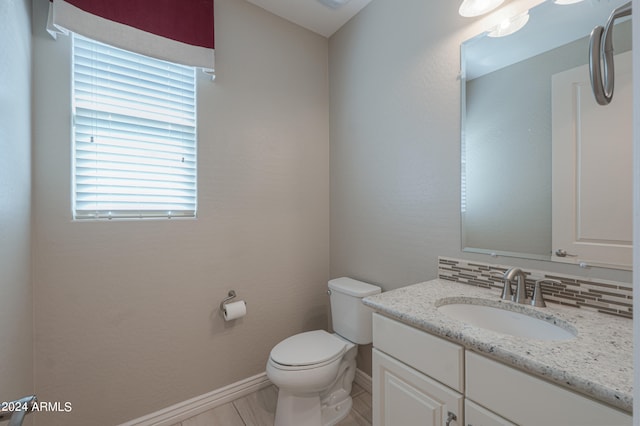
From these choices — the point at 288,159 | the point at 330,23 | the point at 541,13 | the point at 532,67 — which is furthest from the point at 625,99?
the point at 330,23

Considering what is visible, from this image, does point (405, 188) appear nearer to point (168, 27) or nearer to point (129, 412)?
point (168, 27)

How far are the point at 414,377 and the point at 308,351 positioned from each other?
75cm

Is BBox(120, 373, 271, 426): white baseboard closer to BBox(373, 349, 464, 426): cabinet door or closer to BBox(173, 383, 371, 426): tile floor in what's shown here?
BBox(173, 383, 371, 426): tile floor

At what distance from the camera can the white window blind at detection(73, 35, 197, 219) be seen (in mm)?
1374

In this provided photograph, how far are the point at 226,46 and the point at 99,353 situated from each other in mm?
1954

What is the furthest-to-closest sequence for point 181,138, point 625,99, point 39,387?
1. point 181,138
2. point 39,387
3. point 625,99

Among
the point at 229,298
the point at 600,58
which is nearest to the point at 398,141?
the point at 600,58

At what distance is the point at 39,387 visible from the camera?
1.27m

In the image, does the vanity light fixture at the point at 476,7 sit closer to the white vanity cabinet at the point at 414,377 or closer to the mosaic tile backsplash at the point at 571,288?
the mosaic tile backsplash at the point at 571,288

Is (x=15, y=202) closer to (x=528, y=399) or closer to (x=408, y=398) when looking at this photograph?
(x=408, y=398)

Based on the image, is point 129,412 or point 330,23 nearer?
point 129,412

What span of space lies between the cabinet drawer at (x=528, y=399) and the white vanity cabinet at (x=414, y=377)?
0.05 metres

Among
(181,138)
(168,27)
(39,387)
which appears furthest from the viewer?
(181,138)

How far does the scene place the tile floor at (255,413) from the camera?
1602 mm
